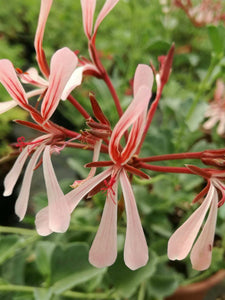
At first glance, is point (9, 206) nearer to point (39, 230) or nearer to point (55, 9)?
point (39, 230)

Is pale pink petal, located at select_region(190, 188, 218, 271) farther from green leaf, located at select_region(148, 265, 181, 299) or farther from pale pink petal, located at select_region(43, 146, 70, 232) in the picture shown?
green leaf, located at select_region(148, 265, 181, 299)

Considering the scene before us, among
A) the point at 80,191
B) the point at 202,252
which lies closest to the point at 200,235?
the point at 202,252

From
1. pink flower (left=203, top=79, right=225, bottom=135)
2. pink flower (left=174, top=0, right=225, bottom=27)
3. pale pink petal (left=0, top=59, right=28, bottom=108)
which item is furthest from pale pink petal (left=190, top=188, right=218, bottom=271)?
pink flower (left=174, top=0, right=225, bottom=27)

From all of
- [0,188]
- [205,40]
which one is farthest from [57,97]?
[205,40]

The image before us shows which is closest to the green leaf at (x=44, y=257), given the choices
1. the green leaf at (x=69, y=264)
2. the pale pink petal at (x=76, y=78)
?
the green leaf at (x=69, y=264)

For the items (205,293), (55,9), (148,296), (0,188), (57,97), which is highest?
(57,97)

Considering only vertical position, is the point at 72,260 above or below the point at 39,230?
below

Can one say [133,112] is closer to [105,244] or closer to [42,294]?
[105,244]
